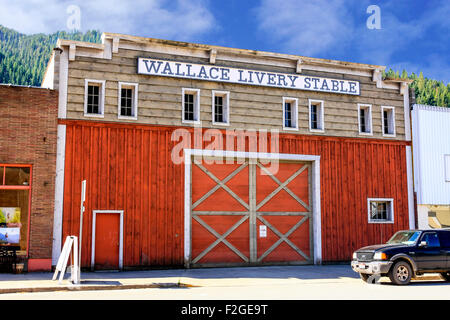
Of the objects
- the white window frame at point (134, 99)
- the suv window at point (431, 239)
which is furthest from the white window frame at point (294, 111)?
the suv window at point (431, 239)

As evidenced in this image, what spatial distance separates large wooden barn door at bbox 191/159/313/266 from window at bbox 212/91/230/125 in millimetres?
1809

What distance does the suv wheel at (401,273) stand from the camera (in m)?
15.2

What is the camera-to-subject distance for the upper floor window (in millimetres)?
24519

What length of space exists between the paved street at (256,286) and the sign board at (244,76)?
800 centimetres

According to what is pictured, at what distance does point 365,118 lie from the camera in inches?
961

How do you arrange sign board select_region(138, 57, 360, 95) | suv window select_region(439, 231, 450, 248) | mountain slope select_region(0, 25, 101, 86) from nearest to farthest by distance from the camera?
suv window select_region(439, 231, 450, 248) → sign board select_region(138, 57, 360, 95) → mountain slope select_region(0, 25, 101, 86)

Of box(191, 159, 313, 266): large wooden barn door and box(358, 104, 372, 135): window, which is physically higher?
box(358, 104, 372, 135): window

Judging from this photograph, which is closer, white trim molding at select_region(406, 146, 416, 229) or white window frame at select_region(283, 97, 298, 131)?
white window frame at select_region(283, 97, 298, 131)

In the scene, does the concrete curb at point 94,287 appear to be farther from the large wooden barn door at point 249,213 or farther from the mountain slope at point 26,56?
the mountain slope at point 26,56

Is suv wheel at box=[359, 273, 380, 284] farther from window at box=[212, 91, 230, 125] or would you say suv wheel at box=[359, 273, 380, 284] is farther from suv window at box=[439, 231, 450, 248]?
window at box=[212, 91, 230, 125]

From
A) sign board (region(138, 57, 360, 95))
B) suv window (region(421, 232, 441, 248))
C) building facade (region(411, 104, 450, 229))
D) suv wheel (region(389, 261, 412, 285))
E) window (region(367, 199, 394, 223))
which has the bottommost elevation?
suv wheel (region(389, 261, 412, 285))

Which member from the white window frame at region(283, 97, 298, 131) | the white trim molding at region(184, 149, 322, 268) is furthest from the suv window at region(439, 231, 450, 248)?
the white window frame at region(283, 97, 298, 131)
